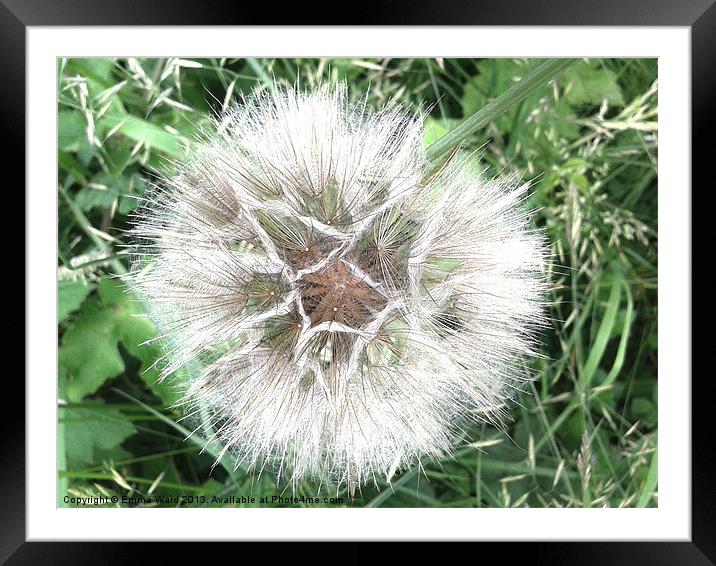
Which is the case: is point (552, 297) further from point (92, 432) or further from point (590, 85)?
point (92, 432)

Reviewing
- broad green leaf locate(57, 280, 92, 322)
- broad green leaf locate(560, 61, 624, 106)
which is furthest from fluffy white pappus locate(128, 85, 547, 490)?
broad green leaf locate(560, 61, 624, 106)

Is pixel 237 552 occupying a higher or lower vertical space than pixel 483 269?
lower

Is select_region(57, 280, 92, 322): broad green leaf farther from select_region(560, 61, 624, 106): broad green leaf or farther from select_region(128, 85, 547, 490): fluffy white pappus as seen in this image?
select_region(560, 61, 624, 106): broad green leaf

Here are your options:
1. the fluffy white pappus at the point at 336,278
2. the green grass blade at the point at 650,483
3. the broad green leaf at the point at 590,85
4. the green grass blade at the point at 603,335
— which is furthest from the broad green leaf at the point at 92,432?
the broad green leaf at the point at 590,85
